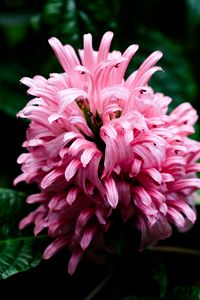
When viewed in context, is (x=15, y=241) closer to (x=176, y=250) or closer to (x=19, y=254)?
(x=19, y=254)

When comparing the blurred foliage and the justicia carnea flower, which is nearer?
the justicia carnea flower

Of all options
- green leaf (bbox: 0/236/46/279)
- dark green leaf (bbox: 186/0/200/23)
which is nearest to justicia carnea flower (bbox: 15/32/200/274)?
green leaf (bbox: 0/236/46/279)

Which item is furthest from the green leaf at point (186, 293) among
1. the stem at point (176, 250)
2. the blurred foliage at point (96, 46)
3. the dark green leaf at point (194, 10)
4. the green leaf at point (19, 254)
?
the dark green leaf at point (194, 10)

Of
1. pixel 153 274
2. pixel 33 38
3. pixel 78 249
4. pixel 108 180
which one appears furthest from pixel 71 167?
pixel 33 38

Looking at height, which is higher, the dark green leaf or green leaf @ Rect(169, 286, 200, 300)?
the dark green leaf

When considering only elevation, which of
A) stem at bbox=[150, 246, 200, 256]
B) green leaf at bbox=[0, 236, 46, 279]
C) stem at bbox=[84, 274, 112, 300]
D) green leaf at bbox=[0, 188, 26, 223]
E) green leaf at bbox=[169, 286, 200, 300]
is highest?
green leaf at bbox=[0, 188, 26, 223]

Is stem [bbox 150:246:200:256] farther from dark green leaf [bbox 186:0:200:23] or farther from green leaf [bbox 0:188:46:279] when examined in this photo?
dark green leaf [bbox 186:0:200:23]

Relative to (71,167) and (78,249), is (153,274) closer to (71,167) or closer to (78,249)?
(78,249)

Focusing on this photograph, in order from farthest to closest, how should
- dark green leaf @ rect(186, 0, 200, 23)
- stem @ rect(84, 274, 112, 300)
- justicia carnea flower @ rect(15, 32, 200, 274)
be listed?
dark green leaf @ rect(186, 0, 200, 23) < stem @ rect(84, 274, 112, 300) < justicia carnea flower @ rect(15, 32, 200, 274)
